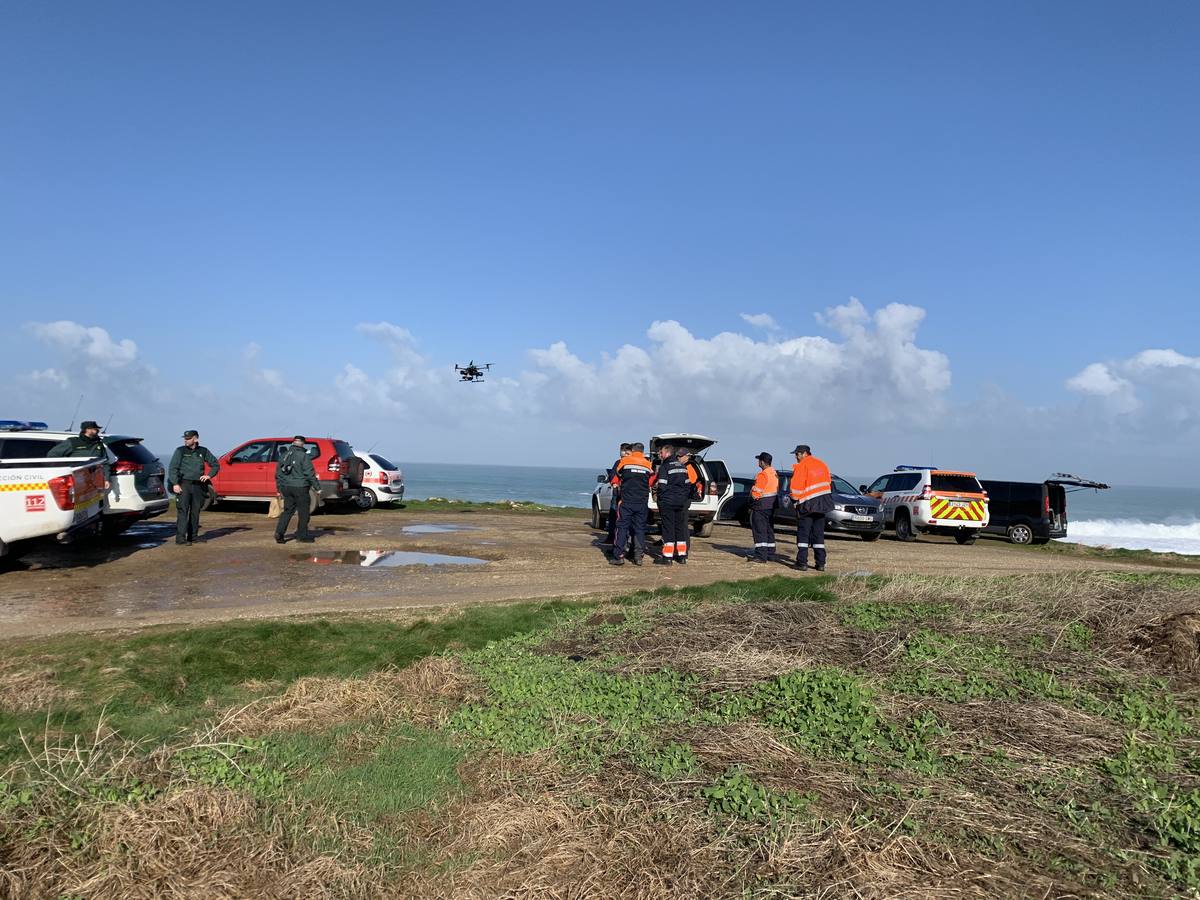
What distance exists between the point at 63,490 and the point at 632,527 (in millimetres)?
7819

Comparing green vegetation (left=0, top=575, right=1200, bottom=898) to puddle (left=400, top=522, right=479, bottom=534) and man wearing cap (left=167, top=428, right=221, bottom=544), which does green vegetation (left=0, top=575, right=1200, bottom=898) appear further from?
puddle (left=400, top=522, right=479, bottom=534)

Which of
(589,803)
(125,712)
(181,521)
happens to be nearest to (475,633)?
(125,712)

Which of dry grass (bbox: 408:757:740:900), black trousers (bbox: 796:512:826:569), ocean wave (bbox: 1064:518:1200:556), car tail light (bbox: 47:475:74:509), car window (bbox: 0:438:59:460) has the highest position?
car window (bbox: 0:438:59:460)

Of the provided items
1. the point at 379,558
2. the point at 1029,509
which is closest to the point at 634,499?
the point at 379,558

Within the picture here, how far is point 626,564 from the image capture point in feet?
41.9

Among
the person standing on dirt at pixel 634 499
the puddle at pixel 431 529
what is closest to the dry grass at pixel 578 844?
the person standing on dirt at pixel 634 499

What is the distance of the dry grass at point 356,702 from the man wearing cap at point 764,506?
7927 mm

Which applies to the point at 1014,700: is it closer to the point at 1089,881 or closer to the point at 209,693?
the point at 1089,881

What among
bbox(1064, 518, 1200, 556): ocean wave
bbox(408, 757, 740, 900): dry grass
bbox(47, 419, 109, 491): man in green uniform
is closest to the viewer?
bbox(408, 757, 740, 900): dry grass

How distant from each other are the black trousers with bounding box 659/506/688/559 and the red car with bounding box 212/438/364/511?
375 inches

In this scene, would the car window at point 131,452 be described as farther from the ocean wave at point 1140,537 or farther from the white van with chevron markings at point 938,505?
the ocean wave at point 1140,537

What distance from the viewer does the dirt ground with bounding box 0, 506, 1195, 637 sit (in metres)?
8.62

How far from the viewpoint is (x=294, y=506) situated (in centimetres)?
1405

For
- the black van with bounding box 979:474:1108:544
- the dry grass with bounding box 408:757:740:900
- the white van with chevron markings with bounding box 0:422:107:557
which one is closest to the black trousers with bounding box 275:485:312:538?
the white van with chevron markings with bounding box 0:422:107:557
